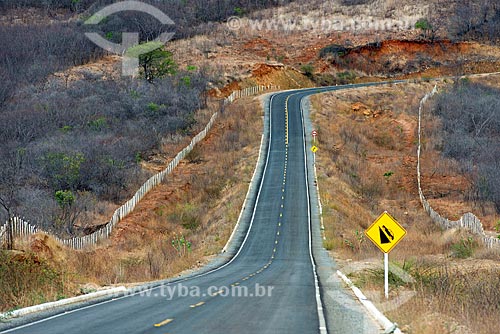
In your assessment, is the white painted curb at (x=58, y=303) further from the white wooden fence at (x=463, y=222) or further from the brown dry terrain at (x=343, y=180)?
the white wooden fence at (x=463, y=222)

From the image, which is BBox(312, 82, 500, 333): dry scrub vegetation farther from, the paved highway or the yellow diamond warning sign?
the paved highway

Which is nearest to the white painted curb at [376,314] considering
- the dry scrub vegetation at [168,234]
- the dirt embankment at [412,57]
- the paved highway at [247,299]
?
the paved highway at [247,299]

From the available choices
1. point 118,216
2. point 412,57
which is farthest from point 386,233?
point 412,57

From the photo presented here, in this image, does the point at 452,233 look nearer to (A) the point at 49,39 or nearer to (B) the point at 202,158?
(B) the point at 202,158

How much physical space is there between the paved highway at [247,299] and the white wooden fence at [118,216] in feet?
23.3

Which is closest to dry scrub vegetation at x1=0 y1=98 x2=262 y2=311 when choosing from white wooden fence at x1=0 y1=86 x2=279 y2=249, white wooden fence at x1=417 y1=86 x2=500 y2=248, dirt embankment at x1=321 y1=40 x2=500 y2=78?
white wooden fence at x1=0 y1=86 x2=279 y2=249

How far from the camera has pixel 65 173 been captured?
49.9 meters

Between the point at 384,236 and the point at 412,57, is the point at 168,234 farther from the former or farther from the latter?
the point at 412,57

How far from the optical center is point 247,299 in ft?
62.3

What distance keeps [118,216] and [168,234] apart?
3.54m

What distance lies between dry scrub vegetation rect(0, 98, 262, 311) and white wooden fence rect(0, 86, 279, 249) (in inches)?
21.1

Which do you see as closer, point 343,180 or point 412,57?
point 343,180

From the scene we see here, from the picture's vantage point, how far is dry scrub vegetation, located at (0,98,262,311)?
20156mm

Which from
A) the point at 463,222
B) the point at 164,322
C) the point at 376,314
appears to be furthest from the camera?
the point at 463,222
